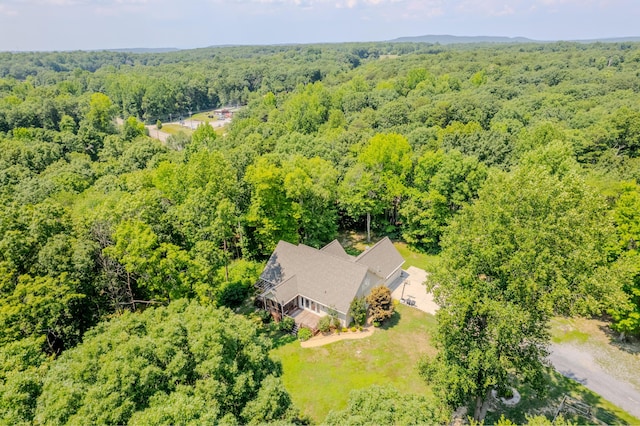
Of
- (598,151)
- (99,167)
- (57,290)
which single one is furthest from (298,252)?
(598,151)

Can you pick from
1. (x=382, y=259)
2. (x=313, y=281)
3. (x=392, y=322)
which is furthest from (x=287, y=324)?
(x=382, y=259)

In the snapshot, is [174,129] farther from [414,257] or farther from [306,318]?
[306,318]

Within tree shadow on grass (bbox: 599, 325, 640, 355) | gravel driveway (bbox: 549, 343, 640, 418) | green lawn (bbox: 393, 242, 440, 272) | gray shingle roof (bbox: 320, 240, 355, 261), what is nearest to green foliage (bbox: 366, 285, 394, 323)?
gray shingle roof (bbox: 320, 240, 355, 261)

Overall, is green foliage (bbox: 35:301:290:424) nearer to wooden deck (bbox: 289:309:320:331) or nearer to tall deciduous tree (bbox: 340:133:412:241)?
wooden deck (bbox: 289:309:320:331)

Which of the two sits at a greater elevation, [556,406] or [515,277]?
[515,277]

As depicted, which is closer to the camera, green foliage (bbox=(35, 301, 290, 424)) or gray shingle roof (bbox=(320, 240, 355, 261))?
green foliage (bbox=(35, 301, 290, 424))

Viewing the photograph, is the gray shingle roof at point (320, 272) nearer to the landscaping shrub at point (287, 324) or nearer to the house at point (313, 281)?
the house at point (313, 281)
